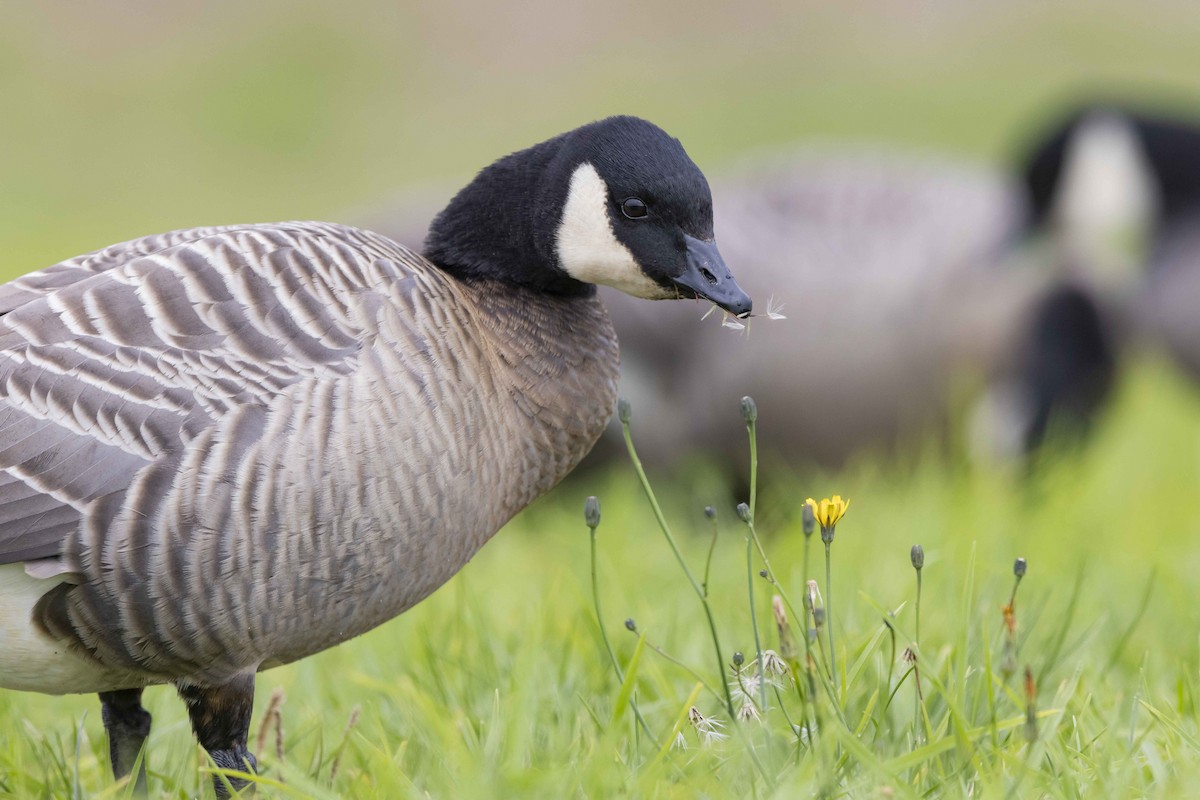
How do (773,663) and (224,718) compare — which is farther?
(224,718)

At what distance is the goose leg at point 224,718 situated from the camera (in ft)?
9.62

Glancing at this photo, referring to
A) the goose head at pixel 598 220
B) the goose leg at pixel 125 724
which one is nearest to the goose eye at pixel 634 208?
the goose head at pixel 598 220

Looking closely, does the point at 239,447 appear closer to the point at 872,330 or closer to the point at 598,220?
the point at 598,220

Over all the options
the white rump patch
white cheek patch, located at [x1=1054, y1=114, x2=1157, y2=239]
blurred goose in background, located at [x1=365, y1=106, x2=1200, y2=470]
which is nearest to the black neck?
the white rump patch

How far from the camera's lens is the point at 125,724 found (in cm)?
314

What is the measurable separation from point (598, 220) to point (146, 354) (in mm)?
1026

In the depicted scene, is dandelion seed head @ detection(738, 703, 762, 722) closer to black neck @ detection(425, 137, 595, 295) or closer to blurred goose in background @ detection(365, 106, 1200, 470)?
black neck @ detection(425, 137, 595, 295)

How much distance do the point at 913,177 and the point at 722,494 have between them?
6.89ft

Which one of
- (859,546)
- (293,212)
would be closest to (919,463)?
(859,546)

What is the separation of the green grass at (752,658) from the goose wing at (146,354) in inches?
22.9

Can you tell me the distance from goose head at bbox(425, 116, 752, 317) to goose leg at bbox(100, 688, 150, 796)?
1.28m

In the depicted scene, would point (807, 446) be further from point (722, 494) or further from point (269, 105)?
point (269, 105)

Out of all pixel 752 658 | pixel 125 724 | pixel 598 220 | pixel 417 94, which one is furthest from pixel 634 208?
pixel 417 94

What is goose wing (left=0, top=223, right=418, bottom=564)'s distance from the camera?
8.66 feet
